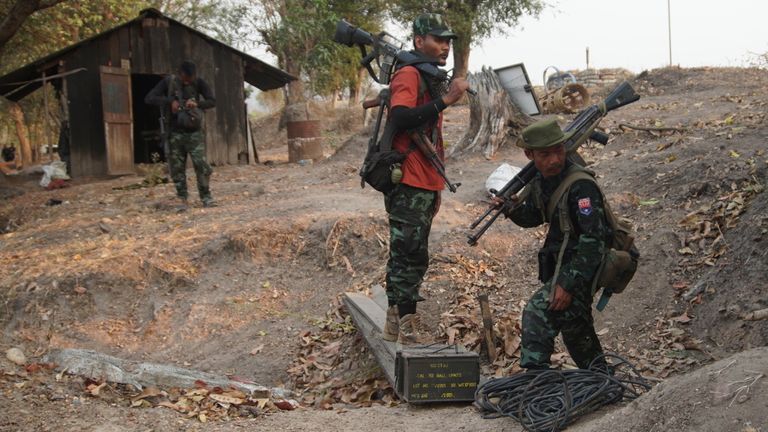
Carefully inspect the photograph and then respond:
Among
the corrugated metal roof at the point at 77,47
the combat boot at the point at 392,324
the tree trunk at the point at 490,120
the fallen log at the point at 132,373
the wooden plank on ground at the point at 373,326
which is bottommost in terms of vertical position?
the fallen log at the point at 132,373

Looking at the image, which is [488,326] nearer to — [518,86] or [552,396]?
[552,396]

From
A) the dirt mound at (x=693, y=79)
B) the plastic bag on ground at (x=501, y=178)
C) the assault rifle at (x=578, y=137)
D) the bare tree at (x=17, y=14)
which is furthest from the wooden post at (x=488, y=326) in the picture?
the dirt mound at (x=693, y=79)

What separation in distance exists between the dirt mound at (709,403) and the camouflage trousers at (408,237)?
1847 mm

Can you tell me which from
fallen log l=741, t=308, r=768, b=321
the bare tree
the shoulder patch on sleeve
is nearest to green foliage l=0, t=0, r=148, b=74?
the bare tree

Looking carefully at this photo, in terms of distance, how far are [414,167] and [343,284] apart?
3.16m

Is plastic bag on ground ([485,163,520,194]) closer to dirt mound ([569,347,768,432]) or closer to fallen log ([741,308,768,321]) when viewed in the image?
fallen log ([741,308,768,321])

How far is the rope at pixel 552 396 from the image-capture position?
3.62m

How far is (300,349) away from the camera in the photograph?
21.9ft

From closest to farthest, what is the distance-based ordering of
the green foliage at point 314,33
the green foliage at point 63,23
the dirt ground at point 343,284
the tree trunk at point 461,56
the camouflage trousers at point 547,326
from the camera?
1. the camouflage trousers at point 547,326
2. the dirt ground at point 343,284
3. the green foliage at point 63,23
4. the tree trunk at point 461,56
5. the green foliage at point 314,33

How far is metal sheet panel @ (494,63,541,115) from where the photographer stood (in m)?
11.5

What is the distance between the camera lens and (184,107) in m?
9.86

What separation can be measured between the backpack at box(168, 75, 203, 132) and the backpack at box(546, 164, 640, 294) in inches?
270

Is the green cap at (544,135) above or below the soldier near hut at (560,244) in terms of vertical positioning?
above

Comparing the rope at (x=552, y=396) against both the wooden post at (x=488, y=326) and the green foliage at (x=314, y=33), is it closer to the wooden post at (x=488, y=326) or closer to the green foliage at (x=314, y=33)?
the wooden post at (x=488, y=326)
